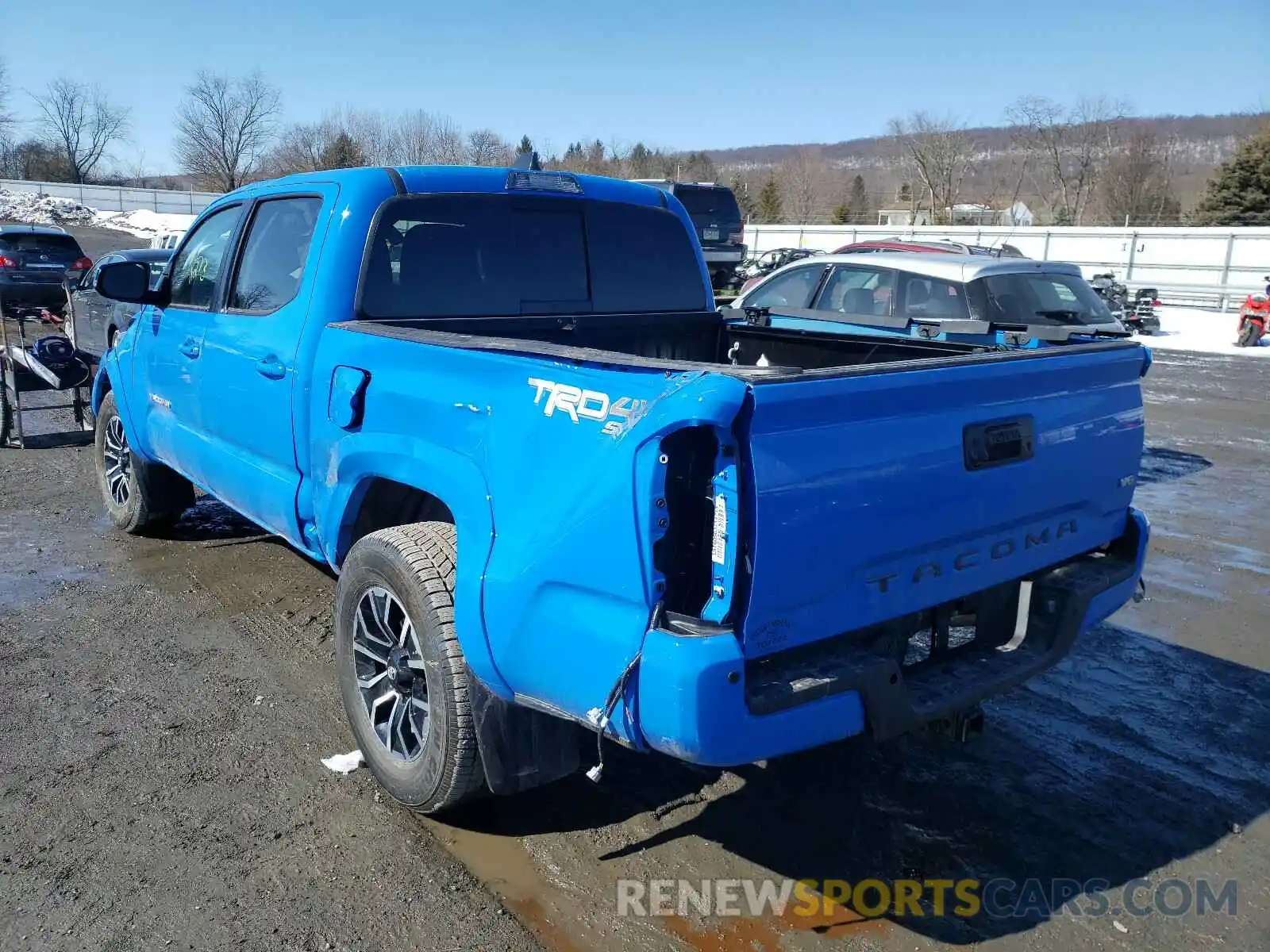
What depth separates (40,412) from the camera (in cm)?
1041

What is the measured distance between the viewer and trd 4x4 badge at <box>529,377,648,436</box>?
7.77 feet

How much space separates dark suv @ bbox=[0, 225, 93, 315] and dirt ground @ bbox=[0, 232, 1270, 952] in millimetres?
16369

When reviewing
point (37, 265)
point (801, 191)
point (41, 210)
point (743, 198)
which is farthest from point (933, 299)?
point (801, 191)

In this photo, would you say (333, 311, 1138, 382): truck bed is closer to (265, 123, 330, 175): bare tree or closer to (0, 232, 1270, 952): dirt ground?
(0, 232, 1270, 952): dirt ground

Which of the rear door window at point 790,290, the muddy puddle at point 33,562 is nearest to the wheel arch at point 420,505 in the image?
the muddy puddle at point 33,562

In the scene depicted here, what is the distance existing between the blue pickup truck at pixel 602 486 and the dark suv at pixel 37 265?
17.0m

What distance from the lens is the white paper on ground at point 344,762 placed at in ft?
11.9

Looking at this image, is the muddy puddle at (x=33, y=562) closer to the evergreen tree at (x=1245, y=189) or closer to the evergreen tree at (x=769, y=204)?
the evergreen tree at (x=1245, y=189)

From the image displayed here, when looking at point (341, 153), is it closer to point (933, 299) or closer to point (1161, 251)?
point (1161, 251)

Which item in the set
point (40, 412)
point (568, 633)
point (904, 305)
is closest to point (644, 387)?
point (568, 633)

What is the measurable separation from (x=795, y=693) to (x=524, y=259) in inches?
100

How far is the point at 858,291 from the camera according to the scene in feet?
29.0

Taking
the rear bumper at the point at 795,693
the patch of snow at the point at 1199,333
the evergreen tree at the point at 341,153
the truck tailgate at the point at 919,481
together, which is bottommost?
the patch of snow at the point at 1199,333

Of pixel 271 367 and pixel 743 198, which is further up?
pixel 743 198
